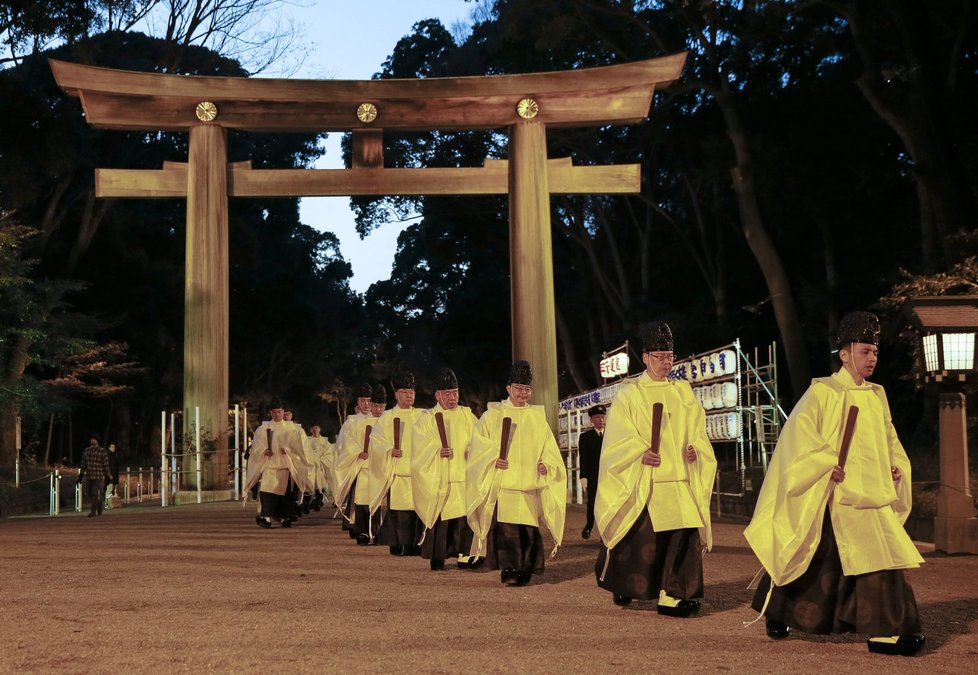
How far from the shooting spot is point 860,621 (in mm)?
6152

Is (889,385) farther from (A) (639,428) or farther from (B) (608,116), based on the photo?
(A) (639,428)

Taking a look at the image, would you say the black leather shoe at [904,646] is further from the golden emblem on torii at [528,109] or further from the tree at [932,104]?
the golden emblem on torii at [528,109]

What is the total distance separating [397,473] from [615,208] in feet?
78.0

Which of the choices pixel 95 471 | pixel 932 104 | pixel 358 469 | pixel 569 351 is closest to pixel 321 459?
pixel 95 471

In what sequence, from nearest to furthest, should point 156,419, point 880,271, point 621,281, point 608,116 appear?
point 608,116, point 880,271, point 621,281, point 156,419

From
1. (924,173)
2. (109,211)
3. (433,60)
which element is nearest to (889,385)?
(924,173)

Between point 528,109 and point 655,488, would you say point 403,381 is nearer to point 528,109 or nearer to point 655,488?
point 655,488

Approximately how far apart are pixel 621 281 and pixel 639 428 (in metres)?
25.9

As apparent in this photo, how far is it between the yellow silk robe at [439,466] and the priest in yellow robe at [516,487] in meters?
1.12

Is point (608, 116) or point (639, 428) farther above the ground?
point (608, 116)

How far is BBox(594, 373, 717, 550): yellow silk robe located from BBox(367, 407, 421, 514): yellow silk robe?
13.8 feet

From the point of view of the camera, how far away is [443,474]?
11.4 meters

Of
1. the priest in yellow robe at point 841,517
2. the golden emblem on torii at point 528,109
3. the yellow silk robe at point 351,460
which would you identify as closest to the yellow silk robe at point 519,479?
the priest in yellow robe at point 841,517

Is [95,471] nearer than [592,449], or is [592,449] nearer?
[592,449]
